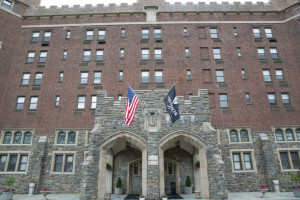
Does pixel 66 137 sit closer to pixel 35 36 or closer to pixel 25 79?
pixel 25 79

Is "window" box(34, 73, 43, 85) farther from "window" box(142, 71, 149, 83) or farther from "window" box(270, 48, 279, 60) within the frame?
"window" box(270, 48, 279, 60)

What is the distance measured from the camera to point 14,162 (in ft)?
67.2

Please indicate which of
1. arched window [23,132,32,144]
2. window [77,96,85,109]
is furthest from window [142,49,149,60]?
arched window [23,132,32,144]

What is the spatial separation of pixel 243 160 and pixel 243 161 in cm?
10

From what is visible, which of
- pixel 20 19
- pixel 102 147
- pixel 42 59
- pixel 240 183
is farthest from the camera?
pixel 20 19

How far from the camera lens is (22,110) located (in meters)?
22.3

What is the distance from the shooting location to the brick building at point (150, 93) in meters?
15.7

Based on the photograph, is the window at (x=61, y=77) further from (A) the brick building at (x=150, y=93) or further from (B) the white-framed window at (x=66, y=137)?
(B) the white-framed window at (x=66, y=137)

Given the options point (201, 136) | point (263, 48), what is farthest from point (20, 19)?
point (263, 48)

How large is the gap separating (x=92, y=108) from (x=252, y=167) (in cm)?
1759

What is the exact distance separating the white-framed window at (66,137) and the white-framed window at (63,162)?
104cm

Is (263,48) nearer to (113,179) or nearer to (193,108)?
(193,108)

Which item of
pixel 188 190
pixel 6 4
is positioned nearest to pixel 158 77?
pixel 188 190

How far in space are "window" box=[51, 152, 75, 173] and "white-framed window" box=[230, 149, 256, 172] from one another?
16.1m
